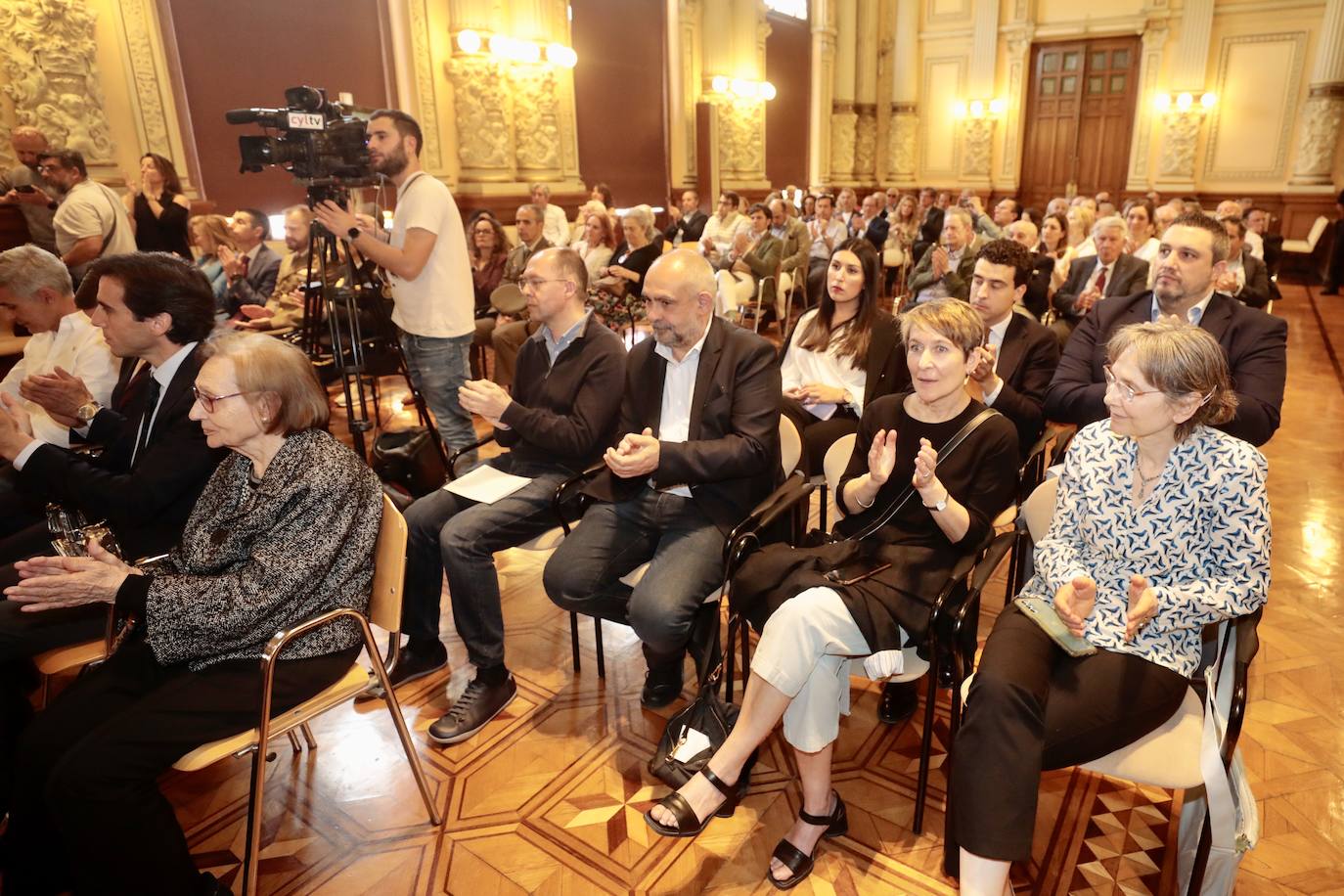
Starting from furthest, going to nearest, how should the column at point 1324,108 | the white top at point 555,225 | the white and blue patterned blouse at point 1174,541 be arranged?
the column at point 1324,108, the white top at point 555,225, the white and blue patterned blouse at point 1174,541

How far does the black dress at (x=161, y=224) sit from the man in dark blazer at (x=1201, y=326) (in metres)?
5.51

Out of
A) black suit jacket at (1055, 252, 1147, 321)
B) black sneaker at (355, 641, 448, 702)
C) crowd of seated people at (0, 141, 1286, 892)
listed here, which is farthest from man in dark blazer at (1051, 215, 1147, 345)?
black sneaker at (355, 641, 448, 702)

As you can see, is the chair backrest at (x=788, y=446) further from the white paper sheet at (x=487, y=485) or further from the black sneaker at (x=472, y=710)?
the black sneaker at (x=472, y=710)

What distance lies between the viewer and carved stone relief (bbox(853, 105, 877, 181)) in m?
15.7

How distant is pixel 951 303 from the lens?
2.20m

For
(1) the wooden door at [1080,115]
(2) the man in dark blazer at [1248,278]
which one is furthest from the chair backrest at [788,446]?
(1) the wooden door at [1080,115]

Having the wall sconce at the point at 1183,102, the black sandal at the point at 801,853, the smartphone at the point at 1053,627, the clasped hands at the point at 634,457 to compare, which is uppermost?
the wall sconce at the point at 1183,102

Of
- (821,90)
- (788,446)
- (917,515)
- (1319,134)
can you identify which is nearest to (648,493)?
(788,446)

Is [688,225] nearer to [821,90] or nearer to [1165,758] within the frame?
[821,90]

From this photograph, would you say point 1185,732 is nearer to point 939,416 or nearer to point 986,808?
point 986,808

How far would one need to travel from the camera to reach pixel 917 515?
2.16 m

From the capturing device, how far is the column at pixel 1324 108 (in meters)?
11.6

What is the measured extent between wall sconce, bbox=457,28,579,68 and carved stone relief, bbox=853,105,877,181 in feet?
27.1

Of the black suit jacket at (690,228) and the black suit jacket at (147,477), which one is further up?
the black suit jacket at (690,228)
